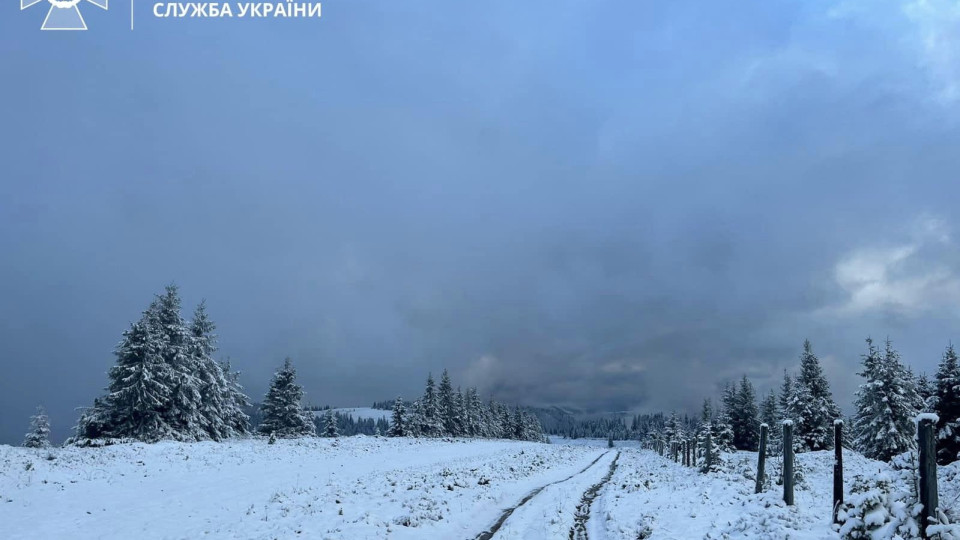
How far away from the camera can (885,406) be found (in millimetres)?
41938

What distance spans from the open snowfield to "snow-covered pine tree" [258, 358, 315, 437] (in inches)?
1038

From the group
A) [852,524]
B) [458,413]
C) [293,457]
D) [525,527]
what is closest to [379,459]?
[293,457]

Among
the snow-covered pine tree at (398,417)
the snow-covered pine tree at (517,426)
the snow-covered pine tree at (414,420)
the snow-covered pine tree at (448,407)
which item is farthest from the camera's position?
the snow-covered pine tree at (517,426)

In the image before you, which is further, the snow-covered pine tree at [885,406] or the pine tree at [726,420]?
the pine tree at [726,420]

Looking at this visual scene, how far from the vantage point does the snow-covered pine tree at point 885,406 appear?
4097cm

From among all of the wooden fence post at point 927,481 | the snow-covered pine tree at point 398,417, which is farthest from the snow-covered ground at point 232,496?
the snow-covered pine tree at point 398,417

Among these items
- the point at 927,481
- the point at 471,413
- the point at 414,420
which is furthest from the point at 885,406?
the point at 471,413

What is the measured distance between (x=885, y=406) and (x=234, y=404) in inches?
2329

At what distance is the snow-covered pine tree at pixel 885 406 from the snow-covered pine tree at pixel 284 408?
177 feet

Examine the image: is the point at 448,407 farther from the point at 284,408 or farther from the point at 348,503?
the point at 348,503

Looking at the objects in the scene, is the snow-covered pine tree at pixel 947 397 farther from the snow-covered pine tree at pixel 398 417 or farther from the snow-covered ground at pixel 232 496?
the snow-covered pine tree at pixel 398 417

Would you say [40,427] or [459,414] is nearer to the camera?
[40,427]

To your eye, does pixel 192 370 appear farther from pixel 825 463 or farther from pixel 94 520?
pixel 825 463

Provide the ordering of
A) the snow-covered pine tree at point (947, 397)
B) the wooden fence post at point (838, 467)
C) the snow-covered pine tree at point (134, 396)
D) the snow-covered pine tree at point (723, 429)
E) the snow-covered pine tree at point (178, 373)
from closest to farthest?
1. the wooden fence post at point (838, 467)
2. the snow-covered pine tree at point (947, 397)
3. the snow-covered pine tree at point (134, 396)
4. the snow-covered pine tree at point (178, 373)
5. the snow-covered pine tree at point (723, 429)
